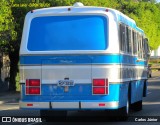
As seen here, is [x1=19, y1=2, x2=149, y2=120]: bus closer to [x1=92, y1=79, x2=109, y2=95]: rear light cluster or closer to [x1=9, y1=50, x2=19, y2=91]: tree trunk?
[x1=92, y1=79, x2=109, y2=95]: rear light cluster

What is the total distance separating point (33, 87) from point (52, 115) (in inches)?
78.6

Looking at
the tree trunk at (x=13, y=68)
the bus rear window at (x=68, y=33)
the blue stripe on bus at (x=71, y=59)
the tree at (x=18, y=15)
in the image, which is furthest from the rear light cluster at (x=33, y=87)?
the tree trunk at (x=13, y=68)

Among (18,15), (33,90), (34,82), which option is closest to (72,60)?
(34,82)

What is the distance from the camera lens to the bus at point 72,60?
1434 centimetres

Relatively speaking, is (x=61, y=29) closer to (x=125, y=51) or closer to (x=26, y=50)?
(x=26, y=50)

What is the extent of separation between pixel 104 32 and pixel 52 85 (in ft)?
6.24

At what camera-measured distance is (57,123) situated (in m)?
16.6

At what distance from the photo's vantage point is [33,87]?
47.7ft

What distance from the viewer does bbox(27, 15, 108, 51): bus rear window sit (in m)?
14.7

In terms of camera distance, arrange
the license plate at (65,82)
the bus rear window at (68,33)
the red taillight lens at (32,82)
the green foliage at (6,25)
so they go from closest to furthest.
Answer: the license plate at (65,82), the red taillight lens at (32,82), the bus rear window at (68,33), the green foliage at (6,25)

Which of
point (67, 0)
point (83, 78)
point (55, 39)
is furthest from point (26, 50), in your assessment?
point (67, 0)

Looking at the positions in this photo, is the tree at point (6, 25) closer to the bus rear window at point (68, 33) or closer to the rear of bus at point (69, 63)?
the bus rear window at point (68, 33)

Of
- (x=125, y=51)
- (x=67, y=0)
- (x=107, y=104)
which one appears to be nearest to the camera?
(x=107, y=104)

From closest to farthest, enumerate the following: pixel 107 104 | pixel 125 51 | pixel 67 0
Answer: pixel 107 104 → pixel 125 51 → pixel 67 0
